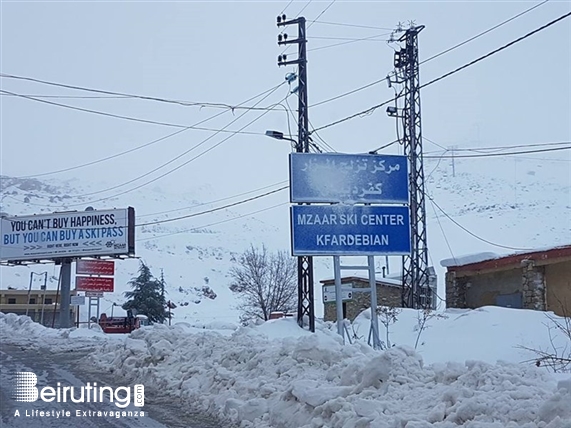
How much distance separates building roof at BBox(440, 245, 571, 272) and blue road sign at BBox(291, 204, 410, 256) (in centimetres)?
808

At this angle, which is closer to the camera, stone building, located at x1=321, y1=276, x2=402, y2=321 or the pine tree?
stone building, located at x1=321, y1=276, x2=402, y2=321

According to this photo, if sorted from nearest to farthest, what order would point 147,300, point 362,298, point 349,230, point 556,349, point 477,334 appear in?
point 556,349
point 349,230
point 477,334
point 362,298
point 147,300

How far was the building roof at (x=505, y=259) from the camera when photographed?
22.4m

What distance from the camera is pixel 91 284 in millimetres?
45500

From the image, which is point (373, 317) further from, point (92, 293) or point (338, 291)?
point (92, 293)

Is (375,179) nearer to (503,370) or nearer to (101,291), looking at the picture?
(503,370)

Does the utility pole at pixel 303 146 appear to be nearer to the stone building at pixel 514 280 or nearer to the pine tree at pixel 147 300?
the stone building at pixel 514 280

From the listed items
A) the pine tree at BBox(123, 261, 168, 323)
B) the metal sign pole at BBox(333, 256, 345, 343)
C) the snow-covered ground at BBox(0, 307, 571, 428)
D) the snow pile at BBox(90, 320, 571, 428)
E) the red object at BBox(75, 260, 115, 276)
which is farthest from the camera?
the pine tree at BBox(123, 261, 168, 323)

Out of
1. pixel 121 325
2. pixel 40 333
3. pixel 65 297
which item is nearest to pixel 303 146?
pixel 40 333

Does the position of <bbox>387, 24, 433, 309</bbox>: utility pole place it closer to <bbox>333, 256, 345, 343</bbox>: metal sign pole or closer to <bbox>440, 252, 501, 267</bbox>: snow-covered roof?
<bbox>440, 252, 501, 267</bbox>: snow-covered roof

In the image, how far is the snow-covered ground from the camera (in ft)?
21.9

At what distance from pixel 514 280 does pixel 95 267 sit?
3008 cm

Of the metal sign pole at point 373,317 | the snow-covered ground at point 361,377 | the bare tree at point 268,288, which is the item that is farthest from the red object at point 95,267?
the metal sign pole at point 373,317

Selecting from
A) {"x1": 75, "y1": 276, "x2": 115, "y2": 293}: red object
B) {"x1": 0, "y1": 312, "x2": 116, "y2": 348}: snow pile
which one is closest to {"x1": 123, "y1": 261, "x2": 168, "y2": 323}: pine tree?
{"x1": 75, "y1": 276, "x2": 115, "y2": 293}: red object
